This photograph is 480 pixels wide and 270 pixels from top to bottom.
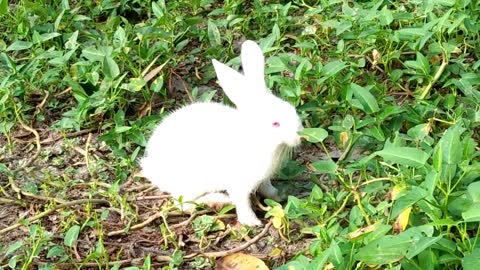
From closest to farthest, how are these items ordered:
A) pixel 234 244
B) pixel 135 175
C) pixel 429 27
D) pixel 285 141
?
1. pixel 285 141
2. pixel 234 244
3. pixel 135 175
4. pixel 429 27

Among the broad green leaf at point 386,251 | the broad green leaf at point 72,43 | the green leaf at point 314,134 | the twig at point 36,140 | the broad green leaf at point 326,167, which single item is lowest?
the twig at point 36,140

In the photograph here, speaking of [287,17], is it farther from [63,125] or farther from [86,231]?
[86,231]

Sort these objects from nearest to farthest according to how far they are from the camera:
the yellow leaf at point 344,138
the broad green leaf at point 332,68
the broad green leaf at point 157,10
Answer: the yellow leaf at point 344,138 → the broad green leaf at point 332,68 → the broad green leaf at point 157,10

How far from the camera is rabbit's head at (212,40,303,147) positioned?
3.56 m

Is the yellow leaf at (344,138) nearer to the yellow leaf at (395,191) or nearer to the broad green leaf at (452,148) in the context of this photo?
the yellow leaf at (395,191)

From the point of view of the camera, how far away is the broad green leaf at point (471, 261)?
9.17 feet

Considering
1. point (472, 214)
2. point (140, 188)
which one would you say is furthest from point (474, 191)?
point (140, 188)

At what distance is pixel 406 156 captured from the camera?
324 centimetres

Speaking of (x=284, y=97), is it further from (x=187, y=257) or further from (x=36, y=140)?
(x=36, y=140)

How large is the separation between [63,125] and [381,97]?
1637mm

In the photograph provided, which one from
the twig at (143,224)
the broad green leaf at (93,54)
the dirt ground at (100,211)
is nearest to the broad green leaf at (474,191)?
the dirt ground at (100,211)

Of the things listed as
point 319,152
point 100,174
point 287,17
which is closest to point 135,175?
point 100,174

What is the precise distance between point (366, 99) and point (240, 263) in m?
1.01

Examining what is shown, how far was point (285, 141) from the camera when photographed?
3.58 m
